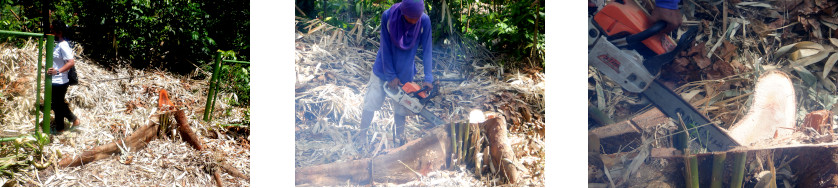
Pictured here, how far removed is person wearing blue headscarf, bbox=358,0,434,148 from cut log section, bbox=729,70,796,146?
198 centimetres

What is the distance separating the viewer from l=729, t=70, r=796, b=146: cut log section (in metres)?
3.13

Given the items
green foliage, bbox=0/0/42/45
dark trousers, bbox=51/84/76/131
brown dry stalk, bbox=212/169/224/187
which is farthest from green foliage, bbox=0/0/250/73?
brown dry stalk, bbox=212/169/224/187

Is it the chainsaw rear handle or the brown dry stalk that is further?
the chainsaw rear handle

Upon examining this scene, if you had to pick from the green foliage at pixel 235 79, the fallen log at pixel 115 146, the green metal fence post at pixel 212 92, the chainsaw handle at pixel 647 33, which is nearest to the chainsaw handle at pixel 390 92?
the green foliage at pixel 235 79

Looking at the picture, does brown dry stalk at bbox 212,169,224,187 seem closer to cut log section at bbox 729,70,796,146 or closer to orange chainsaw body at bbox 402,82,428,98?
orange chainsaw body at bbox 402,82,428,98

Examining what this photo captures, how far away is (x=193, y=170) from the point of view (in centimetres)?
285

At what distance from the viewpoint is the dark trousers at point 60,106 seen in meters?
2.72

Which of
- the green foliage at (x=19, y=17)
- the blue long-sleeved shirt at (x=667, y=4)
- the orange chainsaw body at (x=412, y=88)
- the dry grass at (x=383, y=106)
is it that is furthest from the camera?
the blue long-sleeved shirt at (x=667, y=4)

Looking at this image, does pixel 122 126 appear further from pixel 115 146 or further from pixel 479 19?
pixel 479 19

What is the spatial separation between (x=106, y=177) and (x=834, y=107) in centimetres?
445

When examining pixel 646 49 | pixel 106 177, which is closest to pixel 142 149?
pixel 106 177

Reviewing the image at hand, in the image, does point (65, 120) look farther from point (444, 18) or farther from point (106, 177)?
point (444, 18)

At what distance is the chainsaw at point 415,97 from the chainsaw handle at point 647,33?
1.24m

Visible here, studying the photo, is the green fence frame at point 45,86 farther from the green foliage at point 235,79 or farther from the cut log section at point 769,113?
the cut log section at point 769,113
